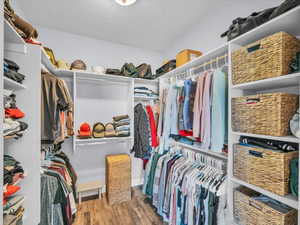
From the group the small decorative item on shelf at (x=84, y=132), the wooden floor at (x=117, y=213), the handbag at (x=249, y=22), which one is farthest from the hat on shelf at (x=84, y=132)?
the handbag at (x=249, y=22)

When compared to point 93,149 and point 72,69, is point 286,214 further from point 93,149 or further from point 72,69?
point 72,69

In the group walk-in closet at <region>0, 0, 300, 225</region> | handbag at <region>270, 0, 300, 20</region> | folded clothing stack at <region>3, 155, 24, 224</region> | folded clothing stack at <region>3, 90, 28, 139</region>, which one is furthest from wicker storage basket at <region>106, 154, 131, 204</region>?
handbag at <region>270, 0, 300, 20</region>

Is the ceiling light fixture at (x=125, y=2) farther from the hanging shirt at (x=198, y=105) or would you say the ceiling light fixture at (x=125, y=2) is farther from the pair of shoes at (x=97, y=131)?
the pair of shoes at (x=97, y=131)

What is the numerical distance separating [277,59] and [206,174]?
112cm

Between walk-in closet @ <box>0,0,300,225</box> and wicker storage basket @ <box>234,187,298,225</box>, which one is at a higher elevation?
walk-in closet @ <box>0,0,300,225</box>

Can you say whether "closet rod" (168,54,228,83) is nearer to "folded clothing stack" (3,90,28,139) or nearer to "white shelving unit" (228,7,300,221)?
"white shelving unit" (228,7,300,221)

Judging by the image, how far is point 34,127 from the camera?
1.17 metres

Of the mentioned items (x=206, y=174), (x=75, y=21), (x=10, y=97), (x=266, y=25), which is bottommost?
(x=206, y=174)

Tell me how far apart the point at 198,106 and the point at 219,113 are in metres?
0.21

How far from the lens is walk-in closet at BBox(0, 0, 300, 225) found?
0.92 m

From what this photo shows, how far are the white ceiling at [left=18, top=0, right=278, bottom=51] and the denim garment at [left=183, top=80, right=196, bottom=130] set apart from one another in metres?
0.99

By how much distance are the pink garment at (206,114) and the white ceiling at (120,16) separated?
94 centimetres

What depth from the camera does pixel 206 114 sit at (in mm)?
1282

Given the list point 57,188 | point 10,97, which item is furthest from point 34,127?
point 57,188
